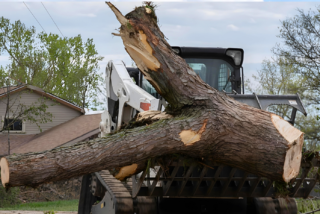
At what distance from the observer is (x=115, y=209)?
5.83 m

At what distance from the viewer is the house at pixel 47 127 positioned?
19.5m

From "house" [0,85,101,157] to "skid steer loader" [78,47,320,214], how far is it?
11.5m

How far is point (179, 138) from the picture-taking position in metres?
4.58

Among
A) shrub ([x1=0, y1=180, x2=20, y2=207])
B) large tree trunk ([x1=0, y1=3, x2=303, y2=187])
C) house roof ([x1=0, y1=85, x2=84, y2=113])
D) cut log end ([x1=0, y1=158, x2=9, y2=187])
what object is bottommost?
shrub ([x1=0, y1=180, x2=20, y2=207])

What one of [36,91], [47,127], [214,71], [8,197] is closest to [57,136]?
[47,127]

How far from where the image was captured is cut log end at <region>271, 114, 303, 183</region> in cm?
462

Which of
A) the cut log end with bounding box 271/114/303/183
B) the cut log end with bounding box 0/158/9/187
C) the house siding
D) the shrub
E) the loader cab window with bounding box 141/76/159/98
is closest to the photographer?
the cut log end with bounding box 0/158/9/187

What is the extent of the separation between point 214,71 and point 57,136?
14.5m

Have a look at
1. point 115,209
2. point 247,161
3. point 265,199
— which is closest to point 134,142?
point 247,161

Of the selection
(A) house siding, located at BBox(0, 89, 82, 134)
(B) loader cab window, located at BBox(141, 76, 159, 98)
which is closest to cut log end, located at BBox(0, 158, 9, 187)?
(B) loader cab window, located at BBox(141, 76, 159, 98)

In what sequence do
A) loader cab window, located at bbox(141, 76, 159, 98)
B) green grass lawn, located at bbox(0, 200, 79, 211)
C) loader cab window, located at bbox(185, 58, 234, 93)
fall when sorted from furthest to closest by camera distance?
green grass lawn, located at bbox(0, 200, 79, 211) → loader cab window, located at bbox(141, 76, 159, 98) → loader cab window, located at bbox(185, 58, 234, 93)

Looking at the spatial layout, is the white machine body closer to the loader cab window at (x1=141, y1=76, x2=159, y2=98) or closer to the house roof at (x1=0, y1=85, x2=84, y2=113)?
the loader cab window at (x1=141, y1=76, x2=159, y2=98)

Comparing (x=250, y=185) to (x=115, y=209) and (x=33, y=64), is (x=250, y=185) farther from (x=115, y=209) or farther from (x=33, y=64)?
(x=33, y=64)

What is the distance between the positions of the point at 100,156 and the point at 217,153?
1.39 metres
